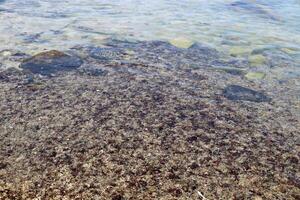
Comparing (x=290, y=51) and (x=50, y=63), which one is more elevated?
(x=50, y=63)

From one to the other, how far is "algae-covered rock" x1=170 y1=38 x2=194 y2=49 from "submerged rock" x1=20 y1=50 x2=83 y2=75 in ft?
5.37

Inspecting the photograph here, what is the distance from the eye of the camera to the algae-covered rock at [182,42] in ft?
18.5

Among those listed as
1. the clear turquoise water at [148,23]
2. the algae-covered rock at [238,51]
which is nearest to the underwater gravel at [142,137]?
the algae-covered rock at [238,51]

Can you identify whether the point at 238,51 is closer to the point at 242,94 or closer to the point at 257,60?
the point at 257,60

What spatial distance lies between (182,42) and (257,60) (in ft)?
3.67

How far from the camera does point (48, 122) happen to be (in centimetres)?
309

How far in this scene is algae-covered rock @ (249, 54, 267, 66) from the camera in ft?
17.1

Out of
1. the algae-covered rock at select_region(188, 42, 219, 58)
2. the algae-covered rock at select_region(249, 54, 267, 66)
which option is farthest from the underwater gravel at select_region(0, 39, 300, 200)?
the algae-covered rock at select_region(188, 42, 219, 58)

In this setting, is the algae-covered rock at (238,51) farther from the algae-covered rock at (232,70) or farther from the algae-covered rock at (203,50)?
the algae-covered rock at (232,70)

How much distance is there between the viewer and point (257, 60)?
533 centimetres

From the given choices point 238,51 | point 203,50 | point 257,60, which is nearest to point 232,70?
point 257,60

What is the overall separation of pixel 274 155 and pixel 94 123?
4.56 feet

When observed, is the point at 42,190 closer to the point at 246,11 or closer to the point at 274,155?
the point at 274,155

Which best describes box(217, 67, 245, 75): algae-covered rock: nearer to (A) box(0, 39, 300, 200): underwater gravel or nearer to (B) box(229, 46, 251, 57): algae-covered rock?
(A) box(0, 39, 300, 200): underwater gravel
